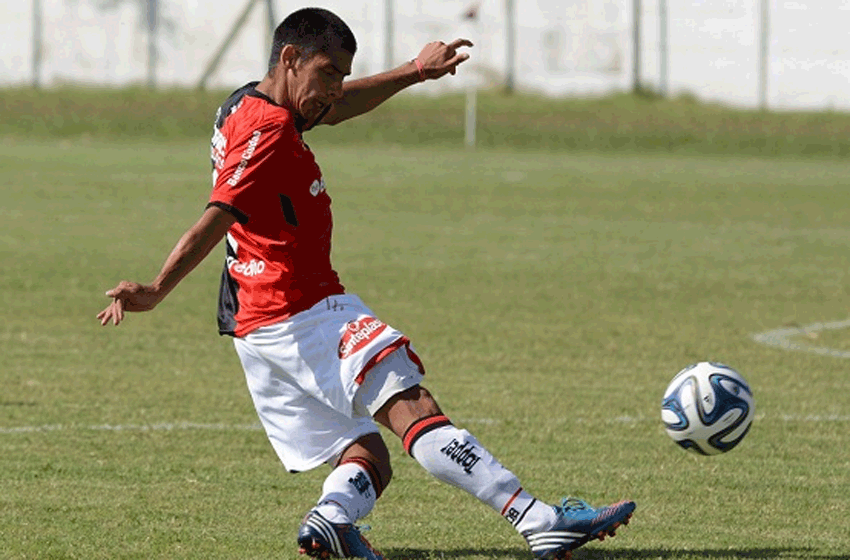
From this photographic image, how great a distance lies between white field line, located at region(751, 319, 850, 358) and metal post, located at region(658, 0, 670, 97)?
26.9 metres

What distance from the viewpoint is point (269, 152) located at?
5.49 metres

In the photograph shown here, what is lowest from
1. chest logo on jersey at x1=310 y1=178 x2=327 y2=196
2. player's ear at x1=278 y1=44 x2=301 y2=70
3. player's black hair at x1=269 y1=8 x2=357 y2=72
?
chest logo on jersey at x1=310 y1=178 x2=327 y2=196

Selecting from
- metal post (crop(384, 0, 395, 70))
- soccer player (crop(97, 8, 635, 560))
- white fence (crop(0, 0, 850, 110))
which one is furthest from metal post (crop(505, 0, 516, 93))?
soccer player (crop(97, 8, 635, 560))

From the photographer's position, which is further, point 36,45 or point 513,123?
point 36,45

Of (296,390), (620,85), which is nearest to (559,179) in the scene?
(620,85)

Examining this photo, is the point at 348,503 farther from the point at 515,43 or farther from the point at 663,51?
the point at 515,43

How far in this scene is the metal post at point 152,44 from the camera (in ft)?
137

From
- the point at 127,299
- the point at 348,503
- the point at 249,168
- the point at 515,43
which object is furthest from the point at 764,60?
the point at 127,299

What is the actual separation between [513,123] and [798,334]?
81.0 feet

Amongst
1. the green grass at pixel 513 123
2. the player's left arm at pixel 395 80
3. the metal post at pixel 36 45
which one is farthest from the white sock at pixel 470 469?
the metal post at pixel 36 45

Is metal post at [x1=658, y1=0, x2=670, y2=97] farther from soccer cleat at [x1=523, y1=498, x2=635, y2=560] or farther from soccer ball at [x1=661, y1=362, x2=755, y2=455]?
soccer cleat at [x1=523, y1=498, x2=635, y2=560]

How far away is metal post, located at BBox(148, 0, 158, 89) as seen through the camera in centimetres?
4169

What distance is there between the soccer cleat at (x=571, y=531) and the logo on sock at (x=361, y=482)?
1.91 ft

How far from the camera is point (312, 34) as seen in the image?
559 centimetres
